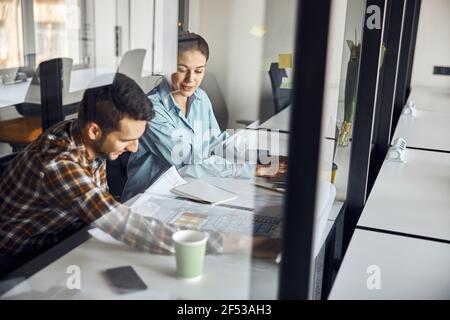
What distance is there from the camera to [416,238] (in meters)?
1.58

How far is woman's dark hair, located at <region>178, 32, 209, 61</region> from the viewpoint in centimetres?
207

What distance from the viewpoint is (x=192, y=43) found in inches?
84.1

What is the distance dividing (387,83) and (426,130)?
2.58ft

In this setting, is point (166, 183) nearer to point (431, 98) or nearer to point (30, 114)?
point (30, 114)

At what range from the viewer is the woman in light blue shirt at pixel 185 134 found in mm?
1926

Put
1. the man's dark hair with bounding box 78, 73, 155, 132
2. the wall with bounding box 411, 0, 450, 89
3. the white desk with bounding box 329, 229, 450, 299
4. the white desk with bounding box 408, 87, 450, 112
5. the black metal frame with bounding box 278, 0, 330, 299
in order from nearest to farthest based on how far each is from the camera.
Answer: the black metal frame with bounding box 278, 0, 330, 299
the white desk with bounding box 329, 229, 450, 299
the man's dark hair with bounding box 78, 73, 155, 132
the white desk with bounding box 408, 87, 450, 112
the wall with bounding box 411, 0, 450, 89

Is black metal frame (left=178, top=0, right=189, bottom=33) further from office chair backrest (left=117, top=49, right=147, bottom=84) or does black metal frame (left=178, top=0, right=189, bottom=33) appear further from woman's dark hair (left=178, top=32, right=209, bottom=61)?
office chair backrest (left=117, top=49, right=147, bottom=84)

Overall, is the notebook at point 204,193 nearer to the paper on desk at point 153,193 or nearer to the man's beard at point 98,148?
the paper on desk at point 153,193

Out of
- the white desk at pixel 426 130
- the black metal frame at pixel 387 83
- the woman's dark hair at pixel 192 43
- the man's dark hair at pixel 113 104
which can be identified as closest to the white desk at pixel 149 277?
the man's dark hair at pixel 113 104

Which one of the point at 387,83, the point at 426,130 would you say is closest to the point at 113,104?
the point at 387,83

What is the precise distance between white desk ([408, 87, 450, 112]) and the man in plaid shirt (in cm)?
337

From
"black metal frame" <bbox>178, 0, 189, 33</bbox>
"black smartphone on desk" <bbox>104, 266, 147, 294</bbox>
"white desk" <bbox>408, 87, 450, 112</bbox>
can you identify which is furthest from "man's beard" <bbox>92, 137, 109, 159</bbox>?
"white desk" <bbox>408, 87, 450, 112</bbox>

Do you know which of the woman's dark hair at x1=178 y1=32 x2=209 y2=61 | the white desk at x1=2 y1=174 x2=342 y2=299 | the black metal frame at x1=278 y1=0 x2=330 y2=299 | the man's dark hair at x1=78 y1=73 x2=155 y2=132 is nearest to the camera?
the black metal frame at x1=278 y1=0 x2=330 y2=299

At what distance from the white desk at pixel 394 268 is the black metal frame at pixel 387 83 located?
991 millimetres
